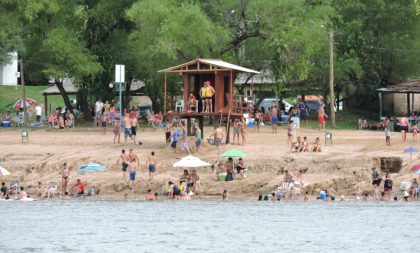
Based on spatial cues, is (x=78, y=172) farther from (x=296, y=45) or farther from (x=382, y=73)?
(x=382, y=73)

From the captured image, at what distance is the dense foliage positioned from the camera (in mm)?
65875

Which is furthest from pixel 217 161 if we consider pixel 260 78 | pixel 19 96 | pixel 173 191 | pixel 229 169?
pixel 19 96

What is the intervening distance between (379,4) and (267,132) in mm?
14227

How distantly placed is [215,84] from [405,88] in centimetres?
1726

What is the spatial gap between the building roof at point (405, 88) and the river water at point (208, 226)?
65.1 ft

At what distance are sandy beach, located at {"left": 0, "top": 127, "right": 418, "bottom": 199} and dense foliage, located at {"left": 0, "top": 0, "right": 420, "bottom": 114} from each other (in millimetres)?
6005

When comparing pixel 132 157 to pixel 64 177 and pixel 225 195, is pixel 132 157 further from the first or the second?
pixel 225 195

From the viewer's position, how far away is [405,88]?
72562mm

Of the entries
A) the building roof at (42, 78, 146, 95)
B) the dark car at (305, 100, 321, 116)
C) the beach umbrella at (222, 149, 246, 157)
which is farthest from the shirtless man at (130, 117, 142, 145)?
the dark car at (305, 100, 321, 116)

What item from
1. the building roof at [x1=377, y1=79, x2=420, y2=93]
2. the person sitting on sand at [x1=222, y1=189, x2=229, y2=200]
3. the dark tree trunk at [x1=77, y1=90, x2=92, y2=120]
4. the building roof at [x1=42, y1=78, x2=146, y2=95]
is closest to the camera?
the person sitting on sand at [x1=222, y1=189, x2=229, y2=200]

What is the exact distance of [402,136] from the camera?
201 ft

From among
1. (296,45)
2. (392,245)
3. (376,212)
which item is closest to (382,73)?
(296,45)

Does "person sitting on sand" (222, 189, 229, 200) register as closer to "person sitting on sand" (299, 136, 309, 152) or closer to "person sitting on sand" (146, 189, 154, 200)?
"person sitting on sand" (146, 189, 154, 200)

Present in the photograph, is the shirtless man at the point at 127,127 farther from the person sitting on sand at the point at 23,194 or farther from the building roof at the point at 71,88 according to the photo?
the building roof at the point at 71,88
